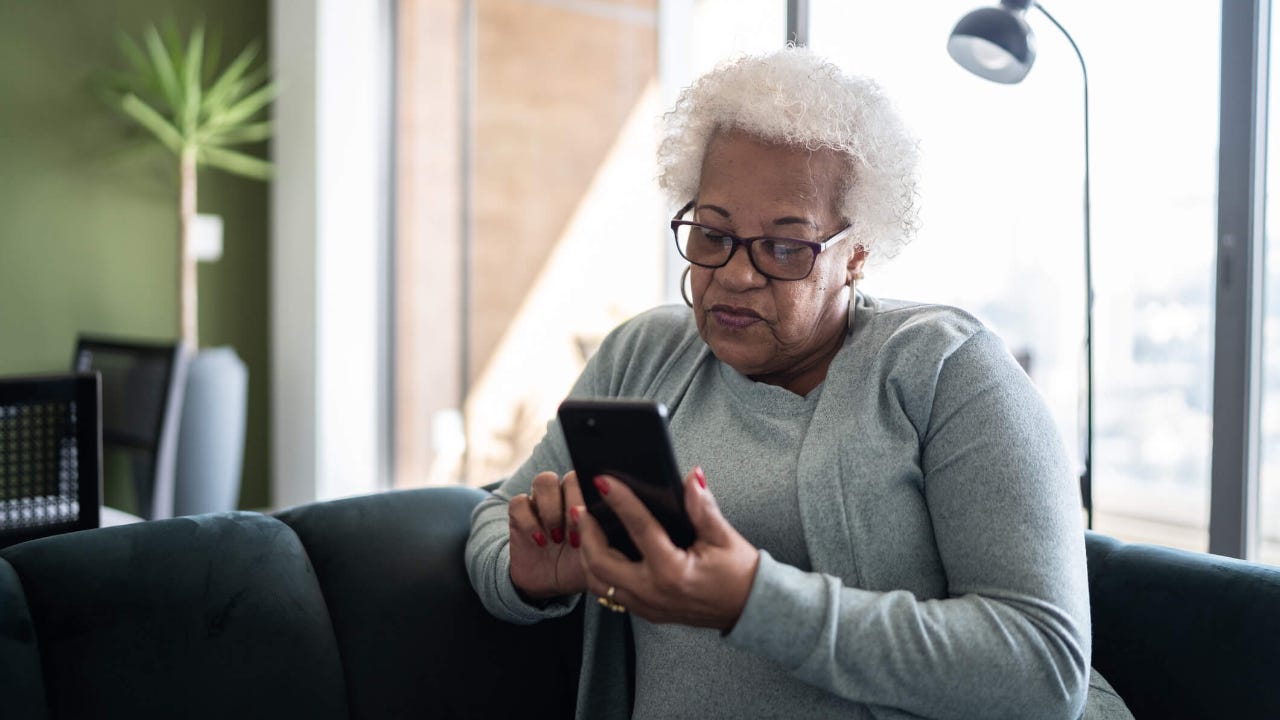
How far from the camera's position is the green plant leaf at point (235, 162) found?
12.6 ft

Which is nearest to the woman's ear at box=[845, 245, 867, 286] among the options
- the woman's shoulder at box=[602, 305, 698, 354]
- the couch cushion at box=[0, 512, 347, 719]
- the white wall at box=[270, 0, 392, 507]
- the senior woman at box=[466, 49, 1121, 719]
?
the senior woman at box=[466, 49, 1121, 719]

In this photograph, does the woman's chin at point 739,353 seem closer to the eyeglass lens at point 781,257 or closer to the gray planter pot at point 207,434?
the eyeglass lens at point 781,257

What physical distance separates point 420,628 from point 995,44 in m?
1.19

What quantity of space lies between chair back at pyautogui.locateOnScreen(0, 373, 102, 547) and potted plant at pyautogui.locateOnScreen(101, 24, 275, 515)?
6.00ft

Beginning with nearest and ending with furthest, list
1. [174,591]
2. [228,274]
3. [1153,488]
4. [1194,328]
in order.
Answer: [174,591], [1194,328], [1153,488], [228,274]

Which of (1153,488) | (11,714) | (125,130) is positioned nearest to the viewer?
(11,714)

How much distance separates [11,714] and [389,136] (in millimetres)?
3363

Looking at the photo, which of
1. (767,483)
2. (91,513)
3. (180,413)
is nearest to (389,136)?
(180,413)

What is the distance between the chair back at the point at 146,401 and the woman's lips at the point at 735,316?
2.26 meters

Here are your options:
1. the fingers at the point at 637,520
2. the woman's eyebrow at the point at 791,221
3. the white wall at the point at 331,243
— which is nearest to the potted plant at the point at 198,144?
the white wall at the point at 331,243

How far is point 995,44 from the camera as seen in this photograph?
1542 mm

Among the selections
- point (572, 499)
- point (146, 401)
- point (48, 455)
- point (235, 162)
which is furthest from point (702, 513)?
point (235, 162)

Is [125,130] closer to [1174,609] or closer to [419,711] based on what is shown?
[419,711]

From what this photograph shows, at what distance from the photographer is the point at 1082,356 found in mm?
2324
